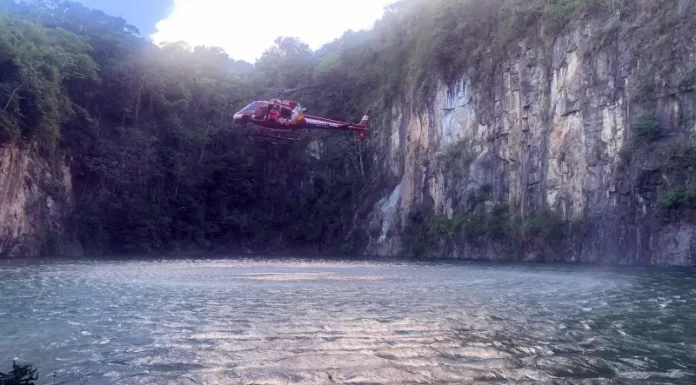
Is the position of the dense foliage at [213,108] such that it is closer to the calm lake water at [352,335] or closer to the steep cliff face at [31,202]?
the steep cliff face at [31,202]

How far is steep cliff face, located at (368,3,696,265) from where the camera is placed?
28078 millimetres

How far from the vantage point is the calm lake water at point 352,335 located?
20.6 feet

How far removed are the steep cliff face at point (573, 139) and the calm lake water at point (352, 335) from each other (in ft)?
49.8

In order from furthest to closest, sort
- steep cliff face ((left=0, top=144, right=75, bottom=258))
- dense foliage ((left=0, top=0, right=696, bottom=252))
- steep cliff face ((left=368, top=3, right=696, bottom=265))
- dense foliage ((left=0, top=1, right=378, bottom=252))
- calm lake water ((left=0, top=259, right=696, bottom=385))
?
dense foliage ((left=0, top=1, right=378, bottom=252)) < dense foliage ((left=0, top=0, right=696, bottom=252)) < steep cliff face ((left=0, top=144, right=75, bottom=258)) < steep cliff face ((left=368, top=3, right=696, bottom=265)) < calm lake water ((left=0, top=259, right=696, bottom=385))

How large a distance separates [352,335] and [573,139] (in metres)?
28.3

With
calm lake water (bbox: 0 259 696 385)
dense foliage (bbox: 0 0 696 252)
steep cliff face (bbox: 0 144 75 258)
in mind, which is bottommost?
calm lake water (bbox: 0 259 696 385)

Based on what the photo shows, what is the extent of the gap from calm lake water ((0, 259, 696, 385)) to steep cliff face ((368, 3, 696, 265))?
49.8 feet

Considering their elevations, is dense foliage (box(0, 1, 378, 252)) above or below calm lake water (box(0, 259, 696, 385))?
above

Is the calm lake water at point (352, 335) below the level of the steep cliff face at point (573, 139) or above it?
below

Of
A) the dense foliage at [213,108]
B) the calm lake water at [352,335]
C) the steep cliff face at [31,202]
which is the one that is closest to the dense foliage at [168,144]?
the dense foliage at [213,108]

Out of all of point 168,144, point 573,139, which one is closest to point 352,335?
point 573,139

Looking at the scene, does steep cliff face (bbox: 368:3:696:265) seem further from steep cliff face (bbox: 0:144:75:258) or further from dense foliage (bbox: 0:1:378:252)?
steep cliff face (bbox: 0:144:75:258)

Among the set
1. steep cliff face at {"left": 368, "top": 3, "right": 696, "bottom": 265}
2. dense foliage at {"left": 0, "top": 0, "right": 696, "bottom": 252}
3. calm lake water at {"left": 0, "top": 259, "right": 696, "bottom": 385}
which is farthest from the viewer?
dense foliage at {"left": 0, "top": 0, "right": 696, "bottom": 252}

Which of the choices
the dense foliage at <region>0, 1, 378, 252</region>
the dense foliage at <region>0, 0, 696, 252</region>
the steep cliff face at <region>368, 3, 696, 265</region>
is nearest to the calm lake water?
the steep cliff face at <region>368, 3, 696, 265</region>
